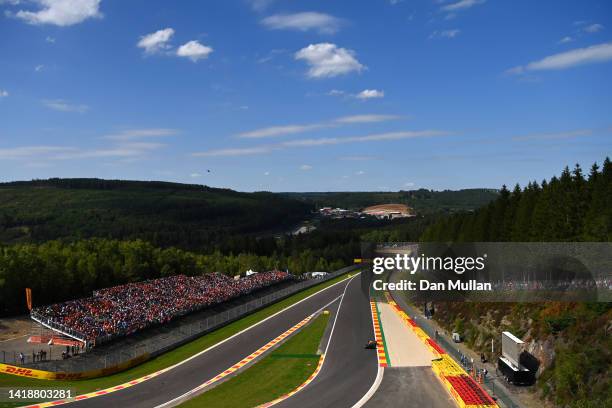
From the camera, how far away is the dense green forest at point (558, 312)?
25500mm

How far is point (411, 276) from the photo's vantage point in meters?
43.4

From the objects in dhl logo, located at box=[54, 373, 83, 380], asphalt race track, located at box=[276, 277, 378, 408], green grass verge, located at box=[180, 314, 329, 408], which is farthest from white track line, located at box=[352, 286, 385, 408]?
dhl logo, located at box=[54, 373, 83, 380]

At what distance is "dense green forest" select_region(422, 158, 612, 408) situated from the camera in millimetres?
25500

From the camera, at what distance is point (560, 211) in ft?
153

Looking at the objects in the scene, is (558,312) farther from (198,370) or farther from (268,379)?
(198,370)

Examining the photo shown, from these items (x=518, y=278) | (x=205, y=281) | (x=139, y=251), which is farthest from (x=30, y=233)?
(x=518, y=278)

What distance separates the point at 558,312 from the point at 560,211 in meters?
16.5

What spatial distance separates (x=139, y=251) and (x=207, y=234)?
94390mm

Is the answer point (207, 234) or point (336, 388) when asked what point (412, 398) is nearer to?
point (336, 388)

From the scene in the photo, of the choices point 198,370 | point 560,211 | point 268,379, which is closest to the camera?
point 268,379

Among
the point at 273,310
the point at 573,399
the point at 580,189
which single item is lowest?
the point at 273,310

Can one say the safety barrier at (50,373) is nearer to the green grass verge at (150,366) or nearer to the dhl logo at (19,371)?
the dhl logo at (19,371)

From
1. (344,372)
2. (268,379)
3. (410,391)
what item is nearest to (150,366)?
(268,379)

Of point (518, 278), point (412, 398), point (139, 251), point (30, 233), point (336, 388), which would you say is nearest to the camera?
point (412, 398)
